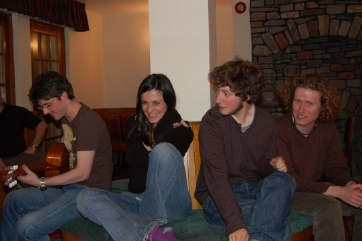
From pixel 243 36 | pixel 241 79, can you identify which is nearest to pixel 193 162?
pixel 241 79

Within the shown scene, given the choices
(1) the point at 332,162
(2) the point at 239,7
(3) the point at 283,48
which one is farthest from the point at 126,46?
(1) the point at 332,162

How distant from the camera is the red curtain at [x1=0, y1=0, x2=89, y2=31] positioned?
487 centimetres

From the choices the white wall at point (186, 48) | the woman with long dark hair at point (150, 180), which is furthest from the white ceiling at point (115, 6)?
the woman with long dark hair at point (150, 180)

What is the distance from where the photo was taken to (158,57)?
2.50 meters

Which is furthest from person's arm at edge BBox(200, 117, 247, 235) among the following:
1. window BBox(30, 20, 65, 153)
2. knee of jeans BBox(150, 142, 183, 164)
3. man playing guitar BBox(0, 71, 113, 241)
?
window BBox(30, 20, 65, 153)

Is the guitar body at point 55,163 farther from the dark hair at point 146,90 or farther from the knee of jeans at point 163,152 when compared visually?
the knee of jeans at point 163,152

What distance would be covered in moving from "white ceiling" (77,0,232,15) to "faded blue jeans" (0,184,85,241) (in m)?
4.51

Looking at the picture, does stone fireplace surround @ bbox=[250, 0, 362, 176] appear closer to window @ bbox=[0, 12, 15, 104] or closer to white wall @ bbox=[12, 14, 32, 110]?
white wall @ bbox=[12, 14, 32, 110]

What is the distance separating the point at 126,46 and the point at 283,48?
9.45 ft

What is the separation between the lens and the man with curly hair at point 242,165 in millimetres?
1671

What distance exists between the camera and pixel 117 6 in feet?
21.0

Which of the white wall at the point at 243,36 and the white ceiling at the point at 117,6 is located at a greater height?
the white ceiling at the point at 117,6

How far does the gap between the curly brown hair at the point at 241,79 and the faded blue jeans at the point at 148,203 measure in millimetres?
381

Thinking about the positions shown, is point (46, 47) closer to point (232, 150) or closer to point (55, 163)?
point (55, 163)
